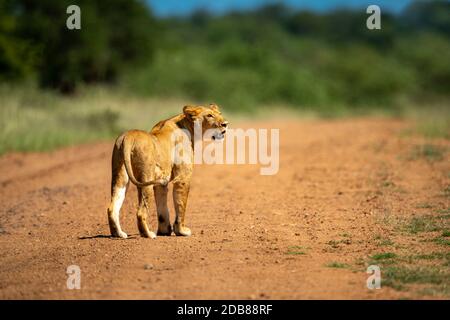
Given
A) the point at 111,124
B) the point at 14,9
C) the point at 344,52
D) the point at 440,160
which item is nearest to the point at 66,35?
the point at 14,9

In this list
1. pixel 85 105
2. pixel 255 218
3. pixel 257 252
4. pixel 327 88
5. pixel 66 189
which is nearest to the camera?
pixel 257 252

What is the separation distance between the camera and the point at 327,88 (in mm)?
46125

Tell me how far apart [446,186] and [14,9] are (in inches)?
885

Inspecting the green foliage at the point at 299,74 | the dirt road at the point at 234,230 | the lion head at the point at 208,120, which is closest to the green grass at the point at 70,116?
the dirt road at the point at 234,230

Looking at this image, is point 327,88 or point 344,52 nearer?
point 327,88

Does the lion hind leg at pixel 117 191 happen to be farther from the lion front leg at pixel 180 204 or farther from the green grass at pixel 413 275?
the green grass at pixel 413 275

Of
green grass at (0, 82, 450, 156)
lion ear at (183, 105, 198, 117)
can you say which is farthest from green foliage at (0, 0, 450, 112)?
lion ear at (183, 105, 198, 117)

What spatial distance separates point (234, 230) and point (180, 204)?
2.19 ft

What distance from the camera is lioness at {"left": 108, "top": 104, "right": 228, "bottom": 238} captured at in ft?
25.7

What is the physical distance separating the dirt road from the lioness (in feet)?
0.72

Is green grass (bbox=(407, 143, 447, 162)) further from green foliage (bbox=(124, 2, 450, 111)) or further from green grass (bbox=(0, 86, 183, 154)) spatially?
green foliage (bbox=(124, 2, 450, 111))

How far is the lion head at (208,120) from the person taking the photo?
8.54 meters
